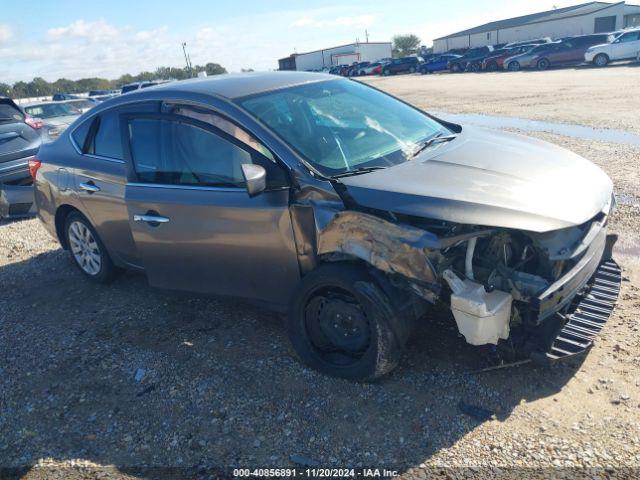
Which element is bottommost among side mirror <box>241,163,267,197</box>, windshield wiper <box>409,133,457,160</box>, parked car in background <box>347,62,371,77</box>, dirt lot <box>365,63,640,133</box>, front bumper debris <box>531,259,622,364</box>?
parked car in background <box>347,62,371,77</box>

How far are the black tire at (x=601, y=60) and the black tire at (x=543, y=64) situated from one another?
11.9ft

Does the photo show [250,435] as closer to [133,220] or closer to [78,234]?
[133,220]

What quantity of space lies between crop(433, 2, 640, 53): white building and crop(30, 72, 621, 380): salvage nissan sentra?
5875cm

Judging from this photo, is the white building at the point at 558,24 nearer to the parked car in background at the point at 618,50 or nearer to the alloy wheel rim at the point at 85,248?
the parked car in background at the point at 618,50

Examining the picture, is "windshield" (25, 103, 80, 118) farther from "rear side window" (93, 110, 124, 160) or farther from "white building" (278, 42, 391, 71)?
"white building" (278, 42, 391, 71)

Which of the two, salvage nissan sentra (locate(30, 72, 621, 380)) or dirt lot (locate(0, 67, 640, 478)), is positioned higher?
salvage nissan sentra (locate(30, 72, 621, 380))

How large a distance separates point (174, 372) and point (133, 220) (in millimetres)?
1197

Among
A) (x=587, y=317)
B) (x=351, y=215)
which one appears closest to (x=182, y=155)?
(x=351, y=215)

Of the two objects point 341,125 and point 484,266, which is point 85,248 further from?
point 484,266

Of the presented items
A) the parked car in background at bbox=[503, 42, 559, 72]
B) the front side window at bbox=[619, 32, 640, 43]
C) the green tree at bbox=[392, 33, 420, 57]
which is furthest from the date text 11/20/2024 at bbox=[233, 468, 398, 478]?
the green tree at bbox=[392, 33, 420, 57]

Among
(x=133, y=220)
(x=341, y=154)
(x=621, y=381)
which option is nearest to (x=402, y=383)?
(x=621, y=381)

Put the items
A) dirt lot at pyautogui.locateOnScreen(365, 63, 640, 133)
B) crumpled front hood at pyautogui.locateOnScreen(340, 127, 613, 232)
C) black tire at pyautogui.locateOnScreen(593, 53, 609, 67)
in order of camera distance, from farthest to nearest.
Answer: black tire at pyautogui.locateOnScreen(593, 53, 609, 67)
dirt lot at pyautogui.locateOnScreen(365, 63, 640, 133)
crumpled front hood at pyautogui.locateOnScreen(340, 127, 613, 232)

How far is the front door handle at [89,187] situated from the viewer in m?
4.51

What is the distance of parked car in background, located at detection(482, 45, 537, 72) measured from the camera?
36312 mm
